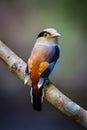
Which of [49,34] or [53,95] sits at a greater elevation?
[49,34]

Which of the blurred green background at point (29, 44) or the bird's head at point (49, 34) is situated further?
the blurred green background at point (29, 44)

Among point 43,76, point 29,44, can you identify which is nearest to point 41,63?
point 43,76

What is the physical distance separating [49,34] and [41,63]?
0.09 metres

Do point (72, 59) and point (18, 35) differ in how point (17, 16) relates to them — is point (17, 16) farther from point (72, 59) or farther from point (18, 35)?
point (72, 59)

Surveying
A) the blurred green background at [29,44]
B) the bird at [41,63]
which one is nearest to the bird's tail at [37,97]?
the bird at [41,63]

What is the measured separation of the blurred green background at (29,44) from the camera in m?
1.26

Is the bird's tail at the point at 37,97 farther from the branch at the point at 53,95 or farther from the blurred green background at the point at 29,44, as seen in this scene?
the blurred green background at the point at 29,44

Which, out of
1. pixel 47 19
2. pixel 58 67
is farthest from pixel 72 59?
pixel 47 19

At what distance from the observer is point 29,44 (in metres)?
1.25

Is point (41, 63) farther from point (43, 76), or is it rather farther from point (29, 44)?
point (29, 44)

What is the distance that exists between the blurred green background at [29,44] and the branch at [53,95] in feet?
0.36

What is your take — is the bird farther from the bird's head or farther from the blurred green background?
the blurred green background

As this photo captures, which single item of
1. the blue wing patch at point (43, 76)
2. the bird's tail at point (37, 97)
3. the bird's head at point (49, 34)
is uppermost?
the bird's head at point (49, 34)

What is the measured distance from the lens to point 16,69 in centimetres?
114
